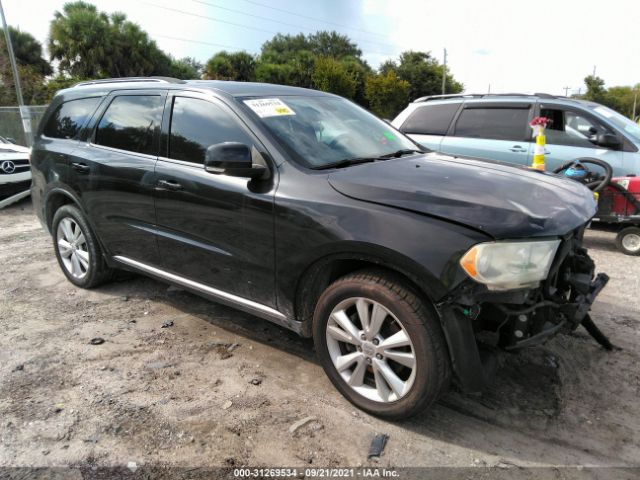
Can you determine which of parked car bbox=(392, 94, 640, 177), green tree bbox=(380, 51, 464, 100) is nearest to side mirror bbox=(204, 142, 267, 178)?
parked car bbox=(392, 94, 640, 177)

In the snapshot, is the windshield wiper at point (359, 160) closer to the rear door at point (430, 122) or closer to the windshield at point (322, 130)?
the windshield at point (322, 130)

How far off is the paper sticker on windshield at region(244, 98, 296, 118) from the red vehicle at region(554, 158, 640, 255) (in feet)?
11.9

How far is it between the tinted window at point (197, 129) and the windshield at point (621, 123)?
5.36 metres

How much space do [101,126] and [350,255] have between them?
2.69 meters

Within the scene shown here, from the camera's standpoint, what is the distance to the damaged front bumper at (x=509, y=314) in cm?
223

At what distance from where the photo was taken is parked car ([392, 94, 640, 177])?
6.09 metres

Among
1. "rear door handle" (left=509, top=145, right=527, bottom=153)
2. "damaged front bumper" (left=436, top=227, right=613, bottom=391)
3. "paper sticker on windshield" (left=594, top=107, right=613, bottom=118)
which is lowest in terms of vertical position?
"damaged front bumper" (left=436, top=227, right=613, bottom=391)

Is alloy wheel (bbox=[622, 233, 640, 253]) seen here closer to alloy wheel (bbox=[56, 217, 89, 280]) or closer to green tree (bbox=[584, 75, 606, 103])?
alloy wheel (bbox=[56, 217, 89, 280])

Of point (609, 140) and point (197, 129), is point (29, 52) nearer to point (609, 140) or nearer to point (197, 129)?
point (197, 129)

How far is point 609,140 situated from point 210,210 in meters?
5.30

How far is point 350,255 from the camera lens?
248cm

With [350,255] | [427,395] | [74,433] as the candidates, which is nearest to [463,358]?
[427,395]

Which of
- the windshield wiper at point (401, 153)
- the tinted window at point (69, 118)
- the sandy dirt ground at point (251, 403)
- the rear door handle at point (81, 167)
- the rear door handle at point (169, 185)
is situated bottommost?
the sandy dirt ground at point (251, 403)

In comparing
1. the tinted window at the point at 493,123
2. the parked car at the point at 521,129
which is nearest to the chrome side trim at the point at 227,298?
the parked car at the point at 521,129
